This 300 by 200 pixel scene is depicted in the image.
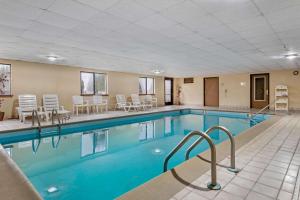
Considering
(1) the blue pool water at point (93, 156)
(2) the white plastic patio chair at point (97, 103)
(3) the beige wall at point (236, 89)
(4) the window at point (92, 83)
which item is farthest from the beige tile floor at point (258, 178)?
(3) the beige wall at point (236, 89)

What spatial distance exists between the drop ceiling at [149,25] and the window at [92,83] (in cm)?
367

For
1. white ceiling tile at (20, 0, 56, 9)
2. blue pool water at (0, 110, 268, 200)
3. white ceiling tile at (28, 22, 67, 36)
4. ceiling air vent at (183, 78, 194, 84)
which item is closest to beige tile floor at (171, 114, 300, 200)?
blue pool water at (0, 110, 268, 200)

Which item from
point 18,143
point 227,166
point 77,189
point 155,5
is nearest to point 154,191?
point 227,166

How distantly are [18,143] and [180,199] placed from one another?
4483 millimetres

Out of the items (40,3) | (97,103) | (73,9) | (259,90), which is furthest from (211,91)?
(40,3)

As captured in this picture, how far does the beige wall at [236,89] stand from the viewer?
9406 millimetres

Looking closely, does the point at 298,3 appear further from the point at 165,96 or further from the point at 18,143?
the point at 165,96

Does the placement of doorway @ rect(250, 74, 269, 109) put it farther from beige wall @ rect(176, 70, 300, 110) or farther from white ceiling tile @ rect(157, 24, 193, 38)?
white ceiling tile @ rect(157, 24, 193, 38)

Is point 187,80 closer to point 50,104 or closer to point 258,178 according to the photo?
point 50,104

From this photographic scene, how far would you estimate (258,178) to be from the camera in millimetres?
2002

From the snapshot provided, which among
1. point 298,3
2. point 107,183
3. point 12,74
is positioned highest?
point 298,3

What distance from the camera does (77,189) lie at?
249 cm

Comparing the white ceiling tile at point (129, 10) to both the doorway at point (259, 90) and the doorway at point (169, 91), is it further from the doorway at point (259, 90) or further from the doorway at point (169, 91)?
the doorway at point (169, 91)

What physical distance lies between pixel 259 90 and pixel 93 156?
10116mm
